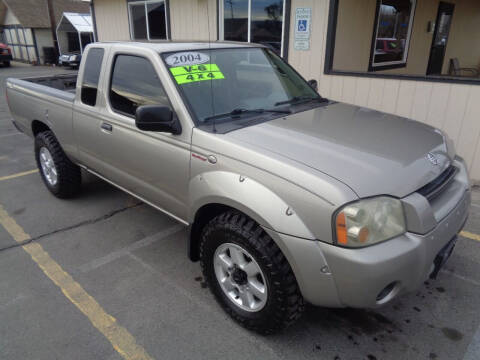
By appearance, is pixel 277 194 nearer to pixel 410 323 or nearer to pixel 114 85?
pixel 410 323

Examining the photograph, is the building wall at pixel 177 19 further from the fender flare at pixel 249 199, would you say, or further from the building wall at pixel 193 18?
the fender flare at pixel 249 199

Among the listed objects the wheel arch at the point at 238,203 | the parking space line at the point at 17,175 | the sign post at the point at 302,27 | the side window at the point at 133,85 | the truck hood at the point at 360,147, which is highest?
the sign post at the point at 302,27

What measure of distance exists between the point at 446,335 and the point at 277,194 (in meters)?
1.59

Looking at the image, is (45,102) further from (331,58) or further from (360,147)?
(331,58)

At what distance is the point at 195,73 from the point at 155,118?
23.1 inches

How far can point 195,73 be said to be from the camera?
2.83 meters

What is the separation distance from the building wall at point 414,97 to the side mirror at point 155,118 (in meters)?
4.11

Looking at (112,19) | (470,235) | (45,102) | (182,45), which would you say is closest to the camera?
(182,45)

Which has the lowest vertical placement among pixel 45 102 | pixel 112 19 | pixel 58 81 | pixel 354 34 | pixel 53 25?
pixel 45 102

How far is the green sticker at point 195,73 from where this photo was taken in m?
2.75

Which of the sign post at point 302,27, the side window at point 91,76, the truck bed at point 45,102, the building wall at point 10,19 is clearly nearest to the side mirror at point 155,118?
the side window at point 91,76

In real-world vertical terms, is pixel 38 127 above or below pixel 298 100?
below

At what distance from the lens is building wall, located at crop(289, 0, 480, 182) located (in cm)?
495

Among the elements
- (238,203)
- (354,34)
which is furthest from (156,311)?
(354,34)
